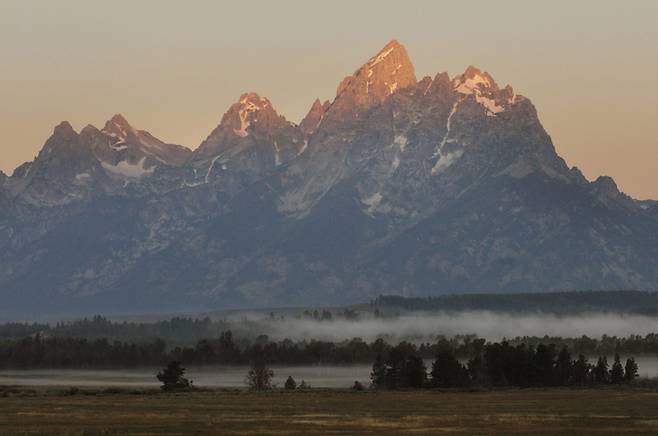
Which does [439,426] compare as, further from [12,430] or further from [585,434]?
[12,430]

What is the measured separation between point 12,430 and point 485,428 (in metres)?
50.8

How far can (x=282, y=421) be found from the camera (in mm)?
199875

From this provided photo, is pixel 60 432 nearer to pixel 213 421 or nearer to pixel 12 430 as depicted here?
pixel 12 430

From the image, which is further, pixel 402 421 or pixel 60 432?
pixel 402 421

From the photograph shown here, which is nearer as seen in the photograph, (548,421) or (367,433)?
(367,433)

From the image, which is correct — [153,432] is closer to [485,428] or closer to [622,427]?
[485,428]

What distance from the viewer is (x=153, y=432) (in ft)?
589

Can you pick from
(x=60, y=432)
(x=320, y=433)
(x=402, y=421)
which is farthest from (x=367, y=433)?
Answer: (x=60, y=432)

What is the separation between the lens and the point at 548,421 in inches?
7844

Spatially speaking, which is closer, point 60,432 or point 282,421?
point 60,432

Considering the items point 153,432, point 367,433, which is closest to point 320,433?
point 367,433

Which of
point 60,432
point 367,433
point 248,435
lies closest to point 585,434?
point 367,433

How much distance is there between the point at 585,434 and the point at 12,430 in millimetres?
60250

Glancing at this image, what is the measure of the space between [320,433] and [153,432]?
687 inches
